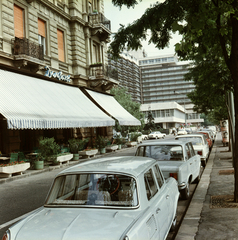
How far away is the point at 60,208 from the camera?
344cm

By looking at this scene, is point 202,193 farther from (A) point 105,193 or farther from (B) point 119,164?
(A) point 105,193

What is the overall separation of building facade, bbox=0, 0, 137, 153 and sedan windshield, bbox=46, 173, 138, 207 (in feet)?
30.4

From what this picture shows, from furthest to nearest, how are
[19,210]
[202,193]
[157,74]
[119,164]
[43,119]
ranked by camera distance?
[157,74] < [43,119] < [202,193] < [19,210] < [119,164]

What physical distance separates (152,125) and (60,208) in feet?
231

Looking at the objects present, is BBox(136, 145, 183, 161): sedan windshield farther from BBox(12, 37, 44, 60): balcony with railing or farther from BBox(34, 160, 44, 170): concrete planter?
BBox(12, 37, 44, 60): balcony with railing

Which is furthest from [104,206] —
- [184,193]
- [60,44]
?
[60,44]

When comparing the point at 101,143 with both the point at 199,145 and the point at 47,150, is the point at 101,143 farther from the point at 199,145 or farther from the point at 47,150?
the point at 199,145

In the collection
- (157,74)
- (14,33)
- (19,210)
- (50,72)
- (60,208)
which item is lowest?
(19,210)

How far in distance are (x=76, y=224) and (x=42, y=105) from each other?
13281 millimetres

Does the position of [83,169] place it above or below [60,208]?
above

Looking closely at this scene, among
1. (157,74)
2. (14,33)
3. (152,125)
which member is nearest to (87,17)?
(14,33)

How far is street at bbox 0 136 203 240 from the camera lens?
627cm

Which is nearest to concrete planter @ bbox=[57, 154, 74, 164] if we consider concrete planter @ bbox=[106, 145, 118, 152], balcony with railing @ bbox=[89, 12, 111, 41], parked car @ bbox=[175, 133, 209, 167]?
parked car @ bbox=[175, 133, 209, 167]

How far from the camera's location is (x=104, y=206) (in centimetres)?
333
